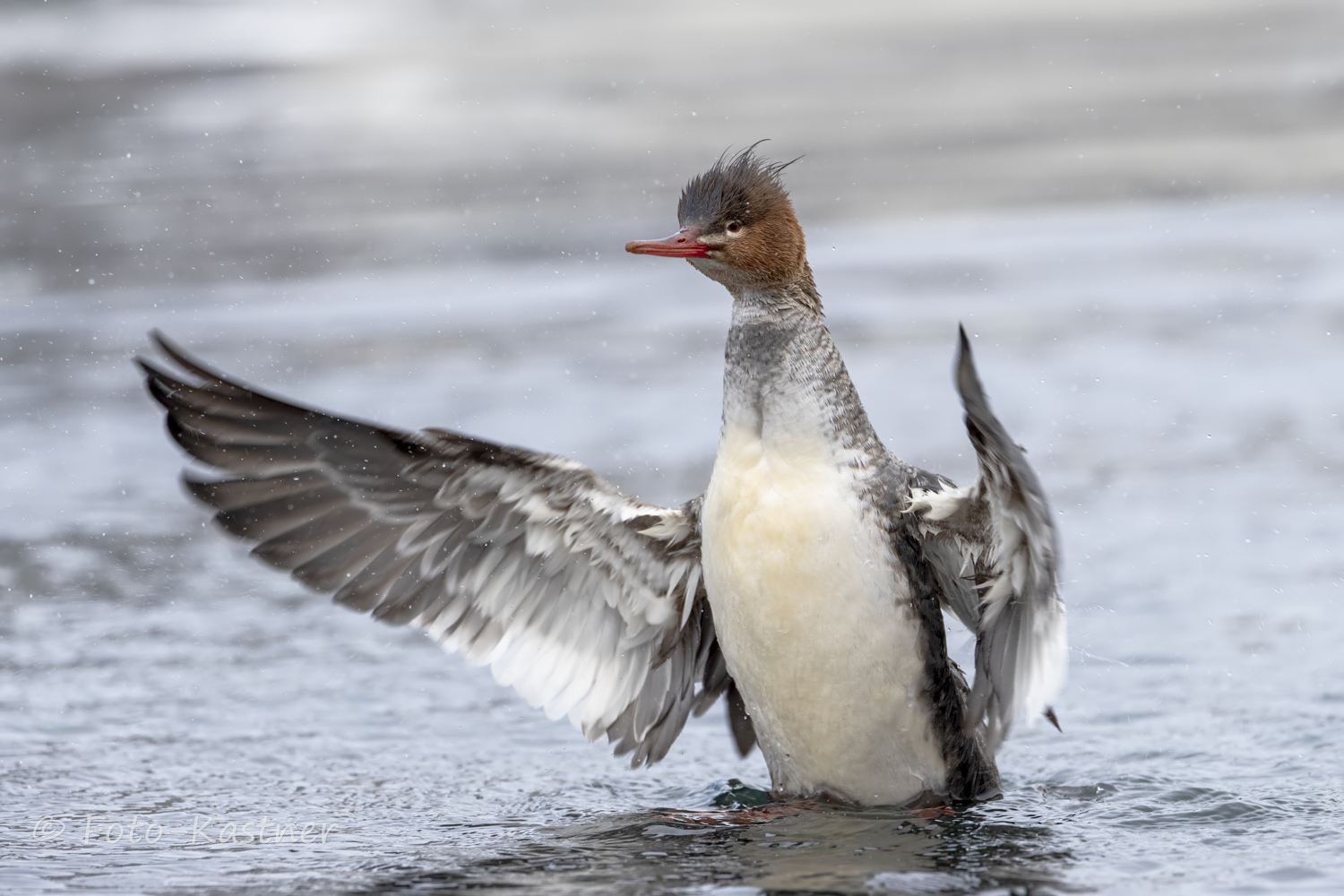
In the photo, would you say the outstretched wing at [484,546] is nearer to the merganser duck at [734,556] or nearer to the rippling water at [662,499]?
the merganser duck at [734,556]

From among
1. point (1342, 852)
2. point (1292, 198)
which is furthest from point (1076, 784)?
point (1292, 198)

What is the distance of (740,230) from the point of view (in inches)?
206

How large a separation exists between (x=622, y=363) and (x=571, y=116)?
6101 mm

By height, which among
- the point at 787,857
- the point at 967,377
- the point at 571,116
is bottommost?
the point at 787,857

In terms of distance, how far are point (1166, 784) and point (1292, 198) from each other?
30.3ft

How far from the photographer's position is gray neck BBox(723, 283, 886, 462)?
16.6 feet

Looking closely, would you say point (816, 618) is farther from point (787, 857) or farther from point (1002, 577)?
point (787, 857)

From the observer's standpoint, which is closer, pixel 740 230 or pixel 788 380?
pixel 788 380

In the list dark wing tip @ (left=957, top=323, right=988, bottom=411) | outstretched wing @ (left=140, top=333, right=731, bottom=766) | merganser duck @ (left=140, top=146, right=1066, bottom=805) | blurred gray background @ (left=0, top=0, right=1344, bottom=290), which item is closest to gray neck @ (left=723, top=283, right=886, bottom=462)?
merganser duck @ (left=140, top=146, right=1066, bottom=805)

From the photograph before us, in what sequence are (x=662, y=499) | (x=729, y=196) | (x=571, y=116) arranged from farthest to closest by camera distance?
(x=571, y=116), (x=662, y=499), (x=729, y=196)

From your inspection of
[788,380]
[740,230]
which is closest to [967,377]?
[788,380]

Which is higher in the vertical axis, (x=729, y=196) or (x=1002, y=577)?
(x=729, y=196)

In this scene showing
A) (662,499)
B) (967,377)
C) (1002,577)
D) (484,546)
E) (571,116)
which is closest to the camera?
(967,377)

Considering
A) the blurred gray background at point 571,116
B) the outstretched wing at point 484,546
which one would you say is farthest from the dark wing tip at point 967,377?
the blurred gray background at point 571,116
